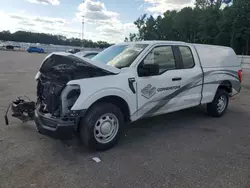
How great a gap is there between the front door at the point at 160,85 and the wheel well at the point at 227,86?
5.82ft

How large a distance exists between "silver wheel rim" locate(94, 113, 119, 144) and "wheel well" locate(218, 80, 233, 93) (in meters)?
3.45

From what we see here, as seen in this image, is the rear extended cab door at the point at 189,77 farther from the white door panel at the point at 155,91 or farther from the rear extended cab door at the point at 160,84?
the white door panel at the point at 155,91

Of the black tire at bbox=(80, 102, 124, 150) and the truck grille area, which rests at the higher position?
the truck grille area

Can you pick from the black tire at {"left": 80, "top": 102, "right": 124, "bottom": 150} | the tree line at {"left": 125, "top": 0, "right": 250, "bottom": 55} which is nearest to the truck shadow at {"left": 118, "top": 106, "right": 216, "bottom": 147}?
the black tire at {"left": 80, "top": 102, "right": 124, "bottom": 150}

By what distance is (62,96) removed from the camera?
139 inches

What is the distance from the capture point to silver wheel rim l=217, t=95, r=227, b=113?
6.16 m

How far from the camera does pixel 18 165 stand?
3410mm

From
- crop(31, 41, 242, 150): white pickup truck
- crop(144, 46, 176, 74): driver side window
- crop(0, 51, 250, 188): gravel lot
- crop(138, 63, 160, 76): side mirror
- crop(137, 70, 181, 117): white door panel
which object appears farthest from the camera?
crop(144, 46, 176, 74): driver side window

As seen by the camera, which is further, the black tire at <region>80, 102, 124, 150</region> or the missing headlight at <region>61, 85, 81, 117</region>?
the black tire at <region>80, 102, 124, 150</region>

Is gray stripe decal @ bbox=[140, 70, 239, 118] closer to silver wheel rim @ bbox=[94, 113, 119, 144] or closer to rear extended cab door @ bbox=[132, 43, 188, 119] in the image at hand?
rear extended cab door @ bbox=[132, 43, 188, 119]

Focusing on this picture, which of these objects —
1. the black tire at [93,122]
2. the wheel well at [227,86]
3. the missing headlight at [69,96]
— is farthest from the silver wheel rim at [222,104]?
the missing headlight at [69,96]

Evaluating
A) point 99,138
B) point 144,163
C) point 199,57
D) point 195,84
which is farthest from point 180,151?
point 199,57

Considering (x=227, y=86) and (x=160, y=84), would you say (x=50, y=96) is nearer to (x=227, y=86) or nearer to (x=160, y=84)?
(x=160, y=84)

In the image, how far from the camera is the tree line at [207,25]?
40.2 meters
